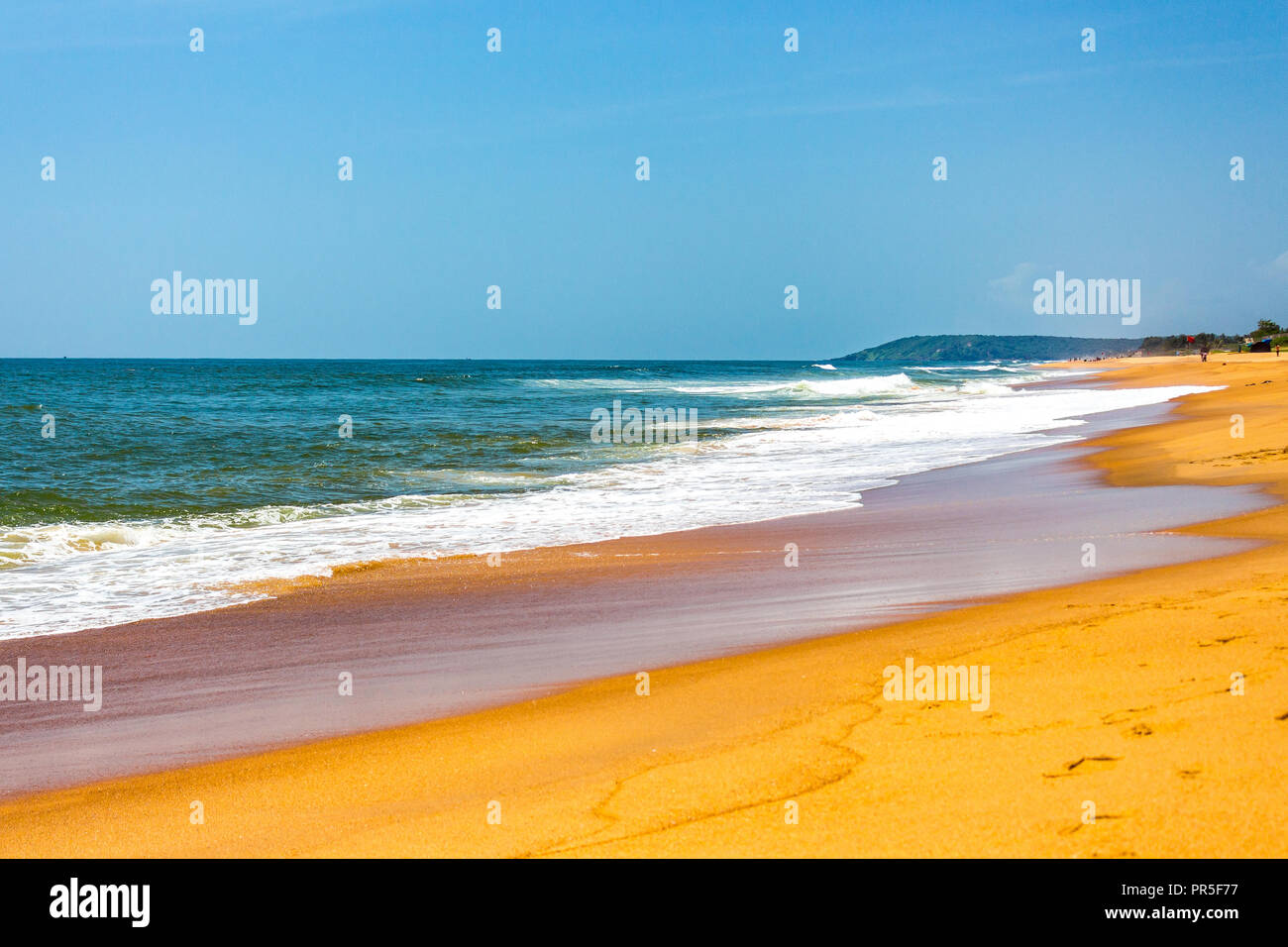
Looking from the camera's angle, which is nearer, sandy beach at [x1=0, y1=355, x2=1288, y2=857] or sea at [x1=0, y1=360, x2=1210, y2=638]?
sandy beach at [x1=0, y1=355, x2=1288, y2=857]

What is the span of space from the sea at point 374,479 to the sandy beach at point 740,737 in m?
2.52

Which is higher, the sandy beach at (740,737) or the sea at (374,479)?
the sea at (374,479)

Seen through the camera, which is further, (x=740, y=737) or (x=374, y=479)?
(x=374, y=479)

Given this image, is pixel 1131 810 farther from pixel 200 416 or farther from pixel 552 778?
pixel 200 416

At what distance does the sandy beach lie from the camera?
355 cm

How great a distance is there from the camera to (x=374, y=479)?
1778 centimetres

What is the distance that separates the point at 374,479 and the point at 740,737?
14.2 meters

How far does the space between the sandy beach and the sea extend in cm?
252

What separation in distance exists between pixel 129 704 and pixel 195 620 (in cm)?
198

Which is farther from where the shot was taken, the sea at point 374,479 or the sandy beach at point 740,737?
the sea at point 374,479

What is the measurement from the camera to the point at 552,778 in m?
4.36

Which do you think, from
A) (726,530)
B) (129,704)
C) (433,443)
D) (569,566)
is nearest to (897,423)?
(433,443)

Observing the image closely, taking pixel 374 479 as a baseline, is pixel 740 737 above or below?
below

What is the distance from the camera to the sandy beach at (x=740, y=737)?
11.6 feet
